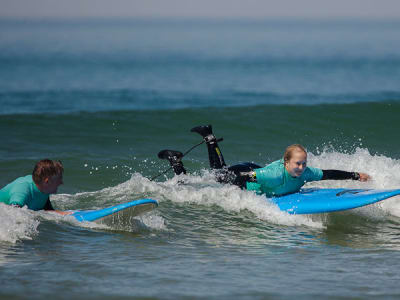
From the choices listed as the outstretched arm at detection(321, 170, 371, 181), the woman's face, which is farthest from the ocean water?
the woman's face

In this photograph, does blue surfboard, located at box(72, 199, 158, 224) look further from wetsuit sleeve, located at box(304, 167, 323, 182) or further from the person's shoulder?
wetsuit sleeve, located at box(304, 167, 323, 182)

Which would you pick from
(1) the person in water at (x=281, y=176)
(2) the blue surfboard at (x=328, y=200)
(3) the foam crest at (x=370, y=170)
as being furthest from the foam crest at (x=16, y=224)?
(3) the foam crest at (x=370, y=170)

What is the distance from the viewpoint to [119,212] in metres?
7.36

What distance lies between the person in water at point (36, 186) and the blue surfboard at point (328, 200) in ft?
9.48

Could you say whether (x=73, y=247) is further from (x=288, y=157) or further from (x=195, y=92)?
(x=195, y=92)

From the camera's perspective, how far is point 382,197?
7906 millimetres

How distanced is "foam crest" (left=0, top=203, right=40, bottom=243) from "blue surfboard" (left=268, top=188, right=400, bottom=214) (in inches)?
119

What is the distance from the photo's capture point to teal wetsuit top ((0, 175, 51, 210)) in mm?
6898

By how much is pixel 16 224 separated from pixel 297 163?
3300mm

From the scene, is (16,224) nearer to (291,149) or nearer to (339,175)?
(291,149)

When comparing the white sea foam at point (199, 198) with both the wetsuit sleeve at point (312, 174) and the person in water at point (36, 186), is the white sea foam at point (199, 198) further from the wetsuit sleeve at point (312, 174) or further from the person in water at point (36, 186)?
the wetsuit sleeve at point (312, 174)

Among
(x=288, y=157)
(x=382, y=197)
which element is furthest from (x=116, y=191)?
(x=382, y=197)

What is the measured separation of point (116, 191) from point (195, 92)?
19.4 metres

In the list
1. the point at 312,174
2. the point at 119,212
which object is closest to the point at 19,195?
the point at 119,212
